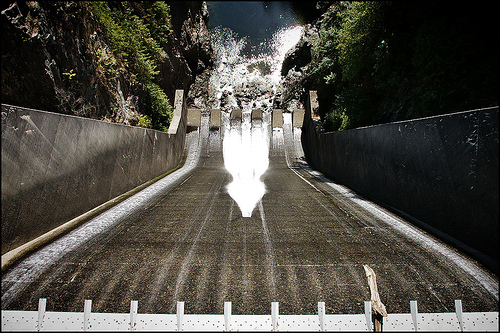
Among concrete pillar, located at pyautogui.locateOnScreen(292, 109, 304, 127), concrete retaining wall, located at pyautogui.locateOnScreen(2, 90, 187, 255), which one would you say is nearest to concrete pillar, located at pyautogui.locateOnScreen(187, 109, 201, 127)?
concrete pillar, located at pyautogui.locateOnScreen(292, 109, 304, 127)

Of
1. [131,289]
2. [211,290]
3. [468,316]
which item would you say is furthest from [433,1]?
[131,289]

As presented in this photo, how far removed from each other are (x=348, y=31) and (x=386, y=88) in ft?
9.82

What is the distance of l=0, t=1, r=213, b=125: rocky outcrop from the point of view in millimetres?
4660

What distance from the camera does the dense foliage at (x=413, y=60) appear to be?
18.7 feet

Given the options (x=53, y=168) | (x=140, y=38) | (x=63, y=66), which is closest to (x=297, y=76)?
(x=140, y=38)

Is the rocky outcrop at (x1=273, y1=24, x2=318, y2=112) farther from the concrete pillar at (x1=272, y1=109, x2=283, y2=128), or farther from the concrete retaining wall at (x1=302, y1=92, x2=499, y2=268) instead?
the concrete retaining wall at (x1=302, y1=92, x2=499, y2=268)

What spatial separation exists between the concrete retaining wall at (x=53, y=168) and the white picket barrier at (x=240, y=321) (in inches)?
71.3

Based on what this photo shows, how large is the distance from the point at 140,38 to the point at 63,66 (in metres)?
5.91

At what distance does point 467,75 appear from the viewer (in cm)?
590

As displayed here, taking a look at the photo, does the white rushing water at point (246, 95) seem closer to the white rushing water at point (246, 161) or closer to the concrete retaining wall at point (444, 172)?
the white rushing water at point (246, 161)

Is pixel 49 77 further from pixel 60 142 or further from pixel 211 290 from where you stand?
pixel 211 290

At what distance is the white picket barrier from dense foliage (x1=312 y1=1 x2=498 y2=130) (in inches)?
224

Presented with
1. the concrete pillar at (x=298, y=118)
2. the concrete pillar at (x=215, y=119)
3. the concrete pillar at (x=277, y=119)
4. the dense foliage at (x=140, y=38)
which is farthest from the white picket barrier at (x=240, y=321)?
the concrete pillar at (x=298, y=118)

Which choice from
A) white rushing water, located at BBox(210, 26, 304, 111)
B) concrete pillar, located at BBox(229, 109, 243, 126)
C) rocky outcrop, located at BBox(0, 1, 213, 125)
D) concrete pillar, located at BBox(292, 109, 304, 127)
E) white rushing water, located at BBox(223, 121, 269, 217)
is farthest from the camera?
white rushing water, located at BBox(210, 26, 304, 111)
